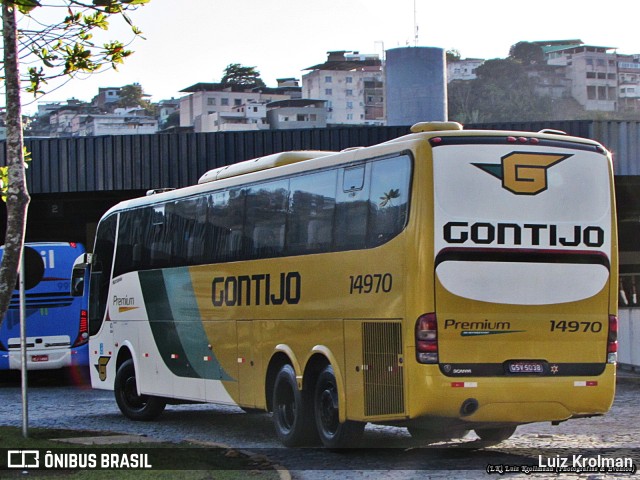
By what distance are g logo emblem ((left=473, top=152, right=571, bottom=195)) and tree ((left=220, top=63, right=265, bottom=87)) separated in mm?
157779

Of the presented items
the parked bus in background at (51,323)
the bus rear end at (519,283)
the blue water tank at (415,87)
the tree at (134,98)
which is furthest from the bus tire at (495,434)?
the tree at (134,98)

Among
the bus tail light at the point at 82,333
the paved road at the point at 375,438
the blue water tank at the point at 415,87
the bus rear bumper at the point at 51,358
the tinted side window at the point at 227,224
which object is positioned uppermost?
the blue water tank at the point at 415,87

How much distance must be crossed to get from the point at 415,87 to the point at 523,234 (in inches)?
866

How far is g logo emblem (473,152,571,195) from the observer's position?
40.8 feet

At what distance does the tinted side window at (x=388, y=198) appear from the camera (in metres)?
12.4

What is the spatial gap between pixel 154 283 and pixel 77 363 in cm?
794

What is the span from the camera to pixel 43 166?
30969 mm

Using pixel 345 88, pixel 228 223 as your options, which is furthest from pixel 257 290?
pixel 345 88

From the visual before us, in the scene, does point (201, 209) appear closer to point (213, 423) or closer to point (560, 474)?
point (213, 423)

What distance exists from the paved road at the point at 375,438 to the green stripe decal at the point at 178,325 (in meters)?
0.87

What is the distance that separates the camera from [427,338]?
39.2ft

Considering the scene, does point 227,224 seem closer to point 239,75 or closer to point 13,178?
point 13,178

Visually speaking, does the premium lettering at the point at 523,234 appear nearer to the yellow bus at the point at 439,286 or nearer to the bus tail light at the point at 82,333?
the yellow bus at the point at 439,286

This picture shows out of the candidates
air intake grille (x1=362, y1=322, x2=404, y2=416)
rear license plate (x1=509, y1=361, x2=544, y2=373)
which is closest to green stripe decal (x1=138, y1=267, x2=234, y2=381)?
air intake grille (x1=362, y1=322, x2=404, y2=416)
